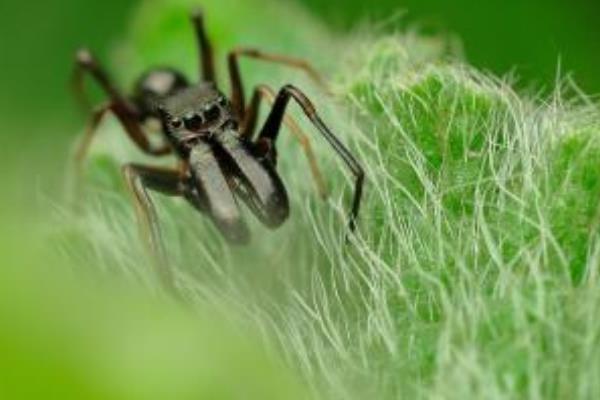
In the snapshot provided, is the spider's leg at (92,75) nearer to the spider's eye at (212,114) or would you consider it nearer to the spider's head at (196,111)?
the spider's head at (196,111)

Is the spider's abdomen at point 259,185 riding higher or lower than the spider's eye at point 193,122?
lower

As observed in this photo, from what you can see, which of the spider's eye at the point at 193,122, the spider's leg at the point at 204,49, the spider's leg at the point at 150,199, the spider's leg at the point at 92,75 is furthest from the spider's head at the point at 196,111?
the spider's leg at the point at 92,75

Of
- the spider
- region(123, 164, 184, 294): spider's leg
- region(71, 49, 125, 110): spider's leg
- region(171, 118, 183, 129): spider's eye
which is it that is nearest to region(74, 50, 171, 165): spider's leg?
the spider

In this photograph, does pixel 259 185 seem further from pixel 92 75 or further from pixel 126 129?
pixel 92 75

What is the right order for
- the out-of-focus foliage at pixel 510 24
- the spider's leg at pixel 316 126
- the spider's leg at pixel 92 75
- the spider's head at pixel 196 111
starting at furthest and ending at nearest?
the out-of-focus foliage at pixel 510 24 → the spider's leg at pixel 92 75 → the spider's head at pixel 196 111 → the spider's leg at pixel 316 126

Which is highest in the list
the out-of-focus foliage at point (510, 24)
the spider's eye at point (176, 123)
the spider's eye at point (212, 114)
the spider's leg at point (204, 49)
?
the spider's leg at point (204, 49)

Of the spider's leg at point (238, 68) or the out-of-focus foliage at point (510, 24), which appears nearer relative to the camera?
the spider's leg at point (238, 68)

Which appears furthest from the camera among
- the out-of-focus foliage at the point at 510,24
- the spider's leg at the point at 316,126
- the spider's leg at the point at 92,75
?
the out-of-focus foliage at the point at 510,24

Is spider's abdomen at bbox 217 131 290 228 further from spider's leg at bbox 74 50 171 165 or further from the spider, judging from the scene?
spider's leg at bbox 74 50 171 165
